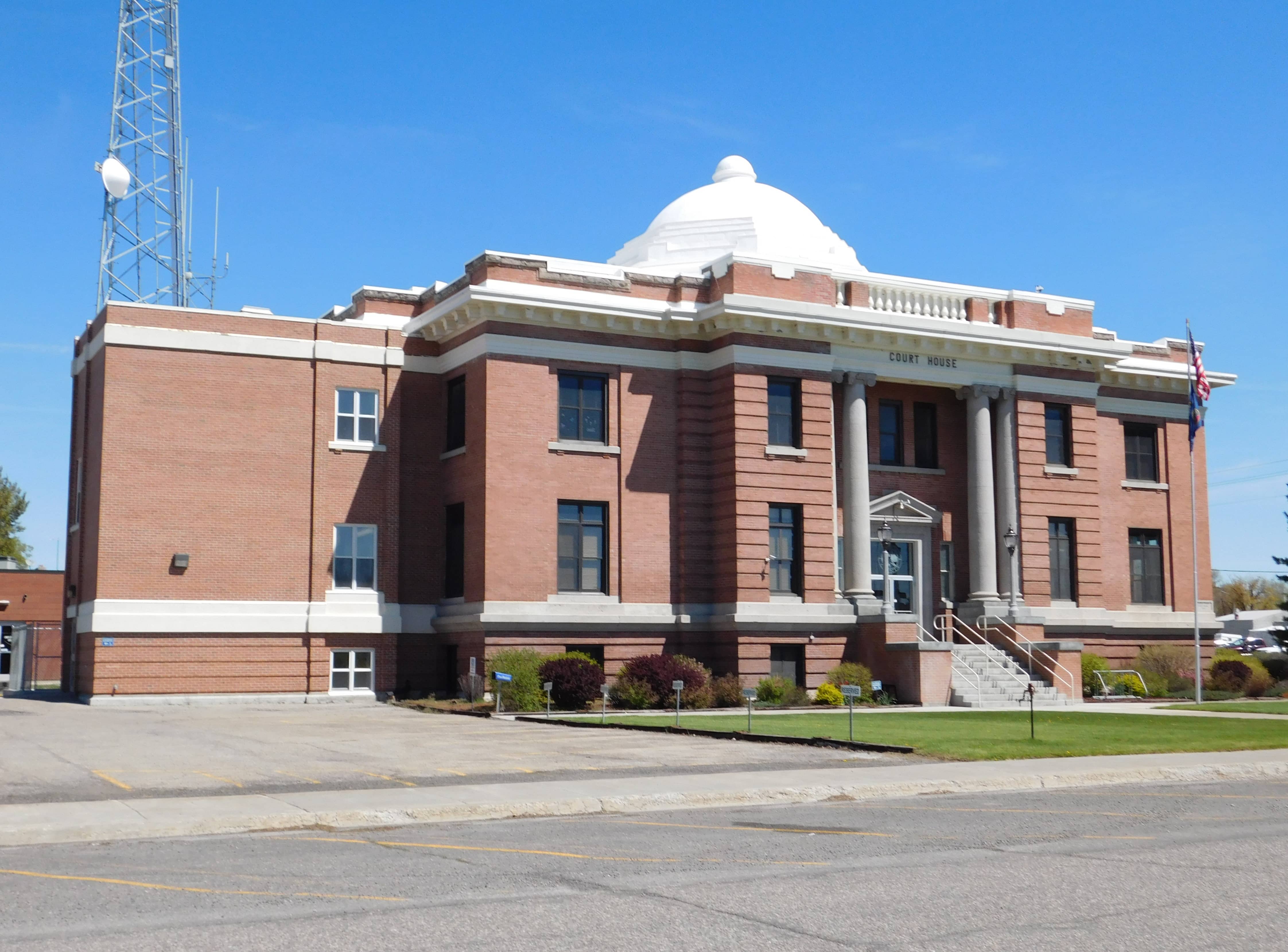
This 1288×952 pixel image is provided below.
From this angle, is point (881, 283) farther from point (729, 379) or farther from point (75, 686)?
point (75, 686)

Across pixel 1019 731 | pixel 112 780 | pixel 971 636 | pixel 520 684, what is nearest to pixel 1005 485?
pixel 971 636

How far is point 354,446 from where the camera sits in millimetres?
36781

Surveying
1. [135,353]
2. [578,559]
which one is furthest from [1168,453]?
[135,353]

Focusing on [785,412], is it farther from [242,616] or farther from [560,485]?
[242,616]

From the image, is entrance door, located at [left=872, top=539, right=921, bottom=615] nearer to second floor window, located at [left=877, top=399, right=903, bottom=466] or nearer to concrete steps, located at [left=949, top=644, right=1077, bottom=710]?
concrete steps, located at [left=949, top=644, right=1077, bottom=710]

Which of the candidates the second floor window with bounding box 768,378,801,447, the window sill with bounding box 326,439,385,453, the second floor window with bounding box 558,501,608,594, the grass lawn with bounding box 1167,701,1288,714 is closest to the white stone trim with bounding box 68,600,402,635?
the window sill with bounding box 326,439,385,453

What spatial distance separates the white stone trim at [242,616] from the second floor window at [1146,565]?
893 inches

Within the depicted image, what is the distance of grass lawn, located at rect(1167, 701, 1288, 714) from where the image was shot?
32188mm

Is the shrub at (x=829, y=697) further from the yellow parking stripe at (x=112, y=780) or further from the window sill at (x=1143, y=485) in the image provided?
the yellow parking stripe at (x=112, y=780)

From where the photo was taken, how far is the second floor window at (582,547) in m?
35.5

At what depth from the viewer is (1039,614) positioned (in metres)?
39.5

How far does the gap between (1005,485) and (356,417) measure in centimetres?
1814

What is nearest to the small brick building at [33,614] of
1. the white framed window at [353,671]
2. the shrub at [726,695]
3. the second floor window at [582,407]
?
the white framed window at [353,671]

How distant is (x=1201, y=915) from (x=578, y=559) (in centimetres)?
2714
